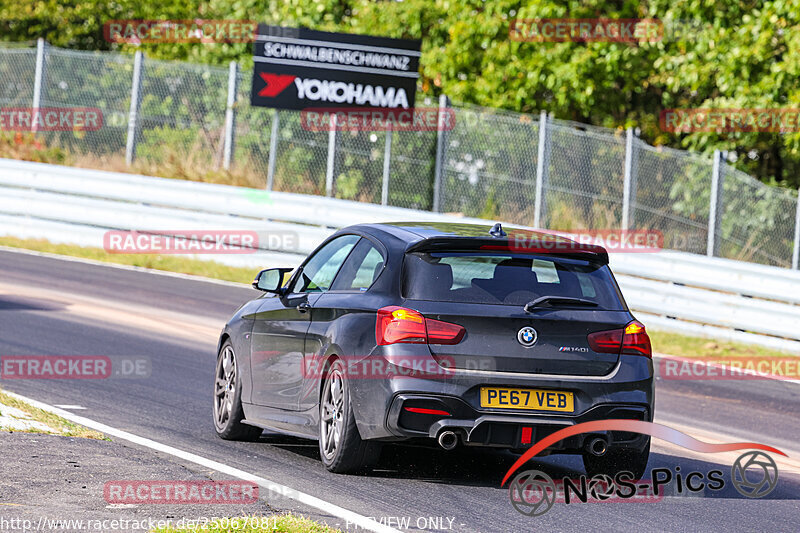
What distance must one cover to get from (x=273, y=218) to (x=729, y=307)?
7.59 m

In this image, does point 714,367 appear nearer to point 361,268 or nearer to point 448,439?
point 361,268

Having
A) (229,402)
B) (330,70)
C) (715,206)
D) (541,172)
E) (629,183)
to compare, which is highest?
(330,70)

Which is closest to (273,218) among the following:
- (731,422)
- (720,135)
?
(720,135)

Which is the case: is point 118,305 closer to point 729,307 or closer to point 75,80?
point 729,307

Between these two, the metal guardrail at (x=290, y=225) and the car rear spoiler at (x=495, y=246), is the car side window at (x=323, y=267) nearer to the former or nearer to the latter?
the car rear spoiler at (x=495, y=246)

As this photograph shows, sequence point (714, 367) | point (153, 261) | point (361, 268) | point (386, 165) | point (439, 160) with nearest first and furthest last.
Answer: point (361, 268) < point (714, 367) < point (153, 261) < point (439, 160) < point (386, 165)

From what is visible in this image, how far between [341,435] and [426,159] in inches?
569

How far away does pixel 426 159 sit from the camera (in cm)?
2161

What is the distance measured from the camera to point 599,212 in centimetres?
2034

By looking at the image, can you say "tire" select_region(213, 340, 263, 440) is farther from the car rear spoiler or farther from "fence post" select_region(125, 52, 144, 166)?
"fence post" select_region(125, 52, 144, 166)

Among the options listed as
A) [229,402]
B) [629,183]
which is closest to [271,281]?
[229,402]

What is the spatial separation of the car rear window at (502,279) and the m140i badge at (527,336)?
19cm

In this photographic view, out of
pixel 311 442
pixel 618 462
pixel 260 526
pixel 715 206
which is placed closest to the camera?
pixel 260 526

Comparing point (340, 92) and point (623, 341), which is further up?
point (340, 92)
